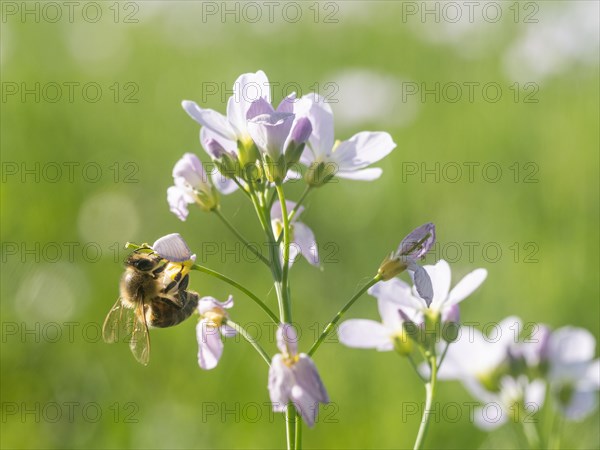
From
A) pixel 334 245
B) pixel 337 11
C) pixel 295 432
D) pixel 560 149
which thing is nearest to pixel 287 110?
pixel 295 432

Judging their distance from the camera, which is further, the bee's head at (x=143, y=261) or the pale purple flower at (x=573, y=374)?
the pale purple flower at (x=573, y=374)

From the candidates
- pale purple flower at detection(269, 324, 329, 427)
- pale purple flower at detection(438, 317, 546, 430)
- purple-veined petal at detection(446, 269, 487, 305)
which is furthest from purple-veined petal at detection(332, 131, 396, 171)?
pale purple flower at detection(438, 317, 546, 430)

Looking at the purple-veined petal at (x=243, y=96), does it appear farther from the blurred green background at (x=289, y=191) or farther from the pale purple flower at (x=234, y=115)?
the blurred green background at (x=289, y=191)

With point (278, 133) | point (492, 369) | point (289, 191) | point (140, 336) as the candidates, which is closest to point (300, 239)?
point (278, 133)

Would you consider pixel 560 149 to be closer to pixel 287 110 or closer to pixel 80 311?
pixel 80 311

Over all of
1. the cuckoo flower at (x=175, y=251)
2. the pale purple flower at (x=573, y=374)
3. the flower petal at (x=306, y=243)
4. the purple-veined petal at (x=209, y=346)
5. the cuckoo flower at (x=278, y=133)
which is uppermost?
the cuckoo flower at (x=278, y=133)

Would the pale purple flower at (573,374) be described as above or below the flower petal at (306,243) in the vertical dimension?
below

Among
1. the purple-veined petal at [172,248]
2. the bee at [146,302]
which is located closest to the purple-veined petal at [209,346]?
the bee at [146,302]
